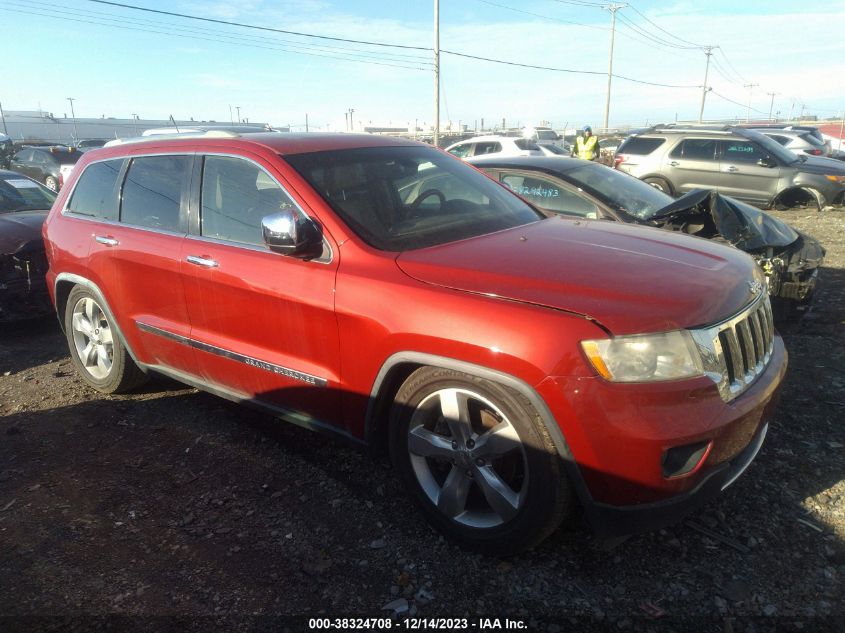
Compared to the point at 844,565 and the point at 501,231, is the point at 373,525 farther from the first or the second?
the point at 844,565

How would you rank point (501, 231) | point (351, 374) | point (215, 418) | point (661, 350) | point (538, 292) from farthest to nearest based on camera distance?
point (215, 418) → point (501, 231) → point (351, 374) → point (538, 292) → point (661, 350)

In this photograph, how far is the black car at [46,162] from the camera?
1953 centimetres

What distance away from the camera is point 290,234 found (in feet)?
9.14

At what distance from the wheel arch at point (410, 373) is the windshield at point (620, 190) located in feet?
11.5

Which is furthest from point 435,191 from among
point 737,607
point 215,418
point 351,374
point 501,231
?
point 737,607

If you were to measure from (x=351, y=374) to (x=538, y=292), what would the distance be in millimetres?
970

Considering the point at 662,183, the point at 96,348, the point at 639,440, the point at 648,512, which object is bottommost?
the point at 96,348

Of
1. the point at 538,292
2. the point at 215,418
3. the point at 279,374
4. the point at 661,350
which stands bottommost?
the point at 215,418

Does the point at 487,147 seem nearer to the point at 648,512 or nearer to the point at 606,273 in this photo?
the point at 606,273

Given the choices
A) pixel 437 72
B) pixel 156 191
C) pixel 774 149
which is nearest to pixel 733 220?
pixel 156 191

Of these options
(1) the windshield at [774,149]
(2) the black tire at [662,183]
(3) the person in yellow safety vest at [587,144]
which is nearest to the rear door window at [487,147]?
(3) the person in yellow safety vest at [587,144]

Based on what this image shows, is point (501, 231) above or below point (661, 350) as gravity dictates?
above

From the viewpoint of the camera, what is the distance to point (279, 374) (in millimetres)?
3131

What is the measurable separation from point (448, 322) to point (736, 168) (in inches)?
447
